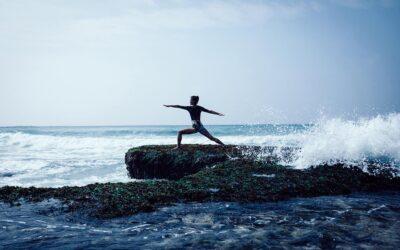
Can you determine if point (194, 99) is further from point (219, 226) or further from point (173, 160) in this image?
point (219, 226)

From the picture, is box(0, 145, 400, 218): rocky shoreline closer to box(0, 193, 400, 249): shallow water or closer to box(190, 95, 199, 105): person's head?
box(0, 193, 400, 249): shallow water

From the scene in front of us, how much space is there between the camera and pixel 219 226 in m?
6.08

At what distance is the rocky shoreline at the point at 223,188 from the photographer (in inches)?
300

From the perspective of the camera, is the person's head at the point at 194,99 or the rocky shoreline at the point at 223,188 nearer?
the rocky shoreline at the point at 223,188

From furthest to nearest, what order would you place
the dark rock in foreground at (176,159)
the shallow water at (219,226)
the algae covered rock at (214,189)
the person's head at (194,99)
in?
the person's head at (194,99) < the dark rock in foreground at (176,159) < the algae covered rock at (214,189) < the shallow water at (219,226)

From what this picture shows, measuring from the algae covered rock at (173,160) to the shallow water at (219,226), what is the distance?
543 centimetres

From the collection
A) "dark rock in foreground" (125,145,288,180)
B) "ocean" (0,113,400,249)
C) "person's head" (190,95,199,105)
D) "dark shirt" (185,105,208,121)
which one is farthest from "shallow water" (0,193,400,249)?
"person's head" (190,95,199,105)

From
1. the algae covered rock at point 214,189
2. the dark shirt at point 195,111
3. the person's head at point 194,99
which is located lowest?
the algae covered rock at point 214,189

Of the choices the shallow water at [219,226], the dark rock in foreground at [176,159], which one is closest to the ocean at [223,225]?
the shallow water at [219,226]

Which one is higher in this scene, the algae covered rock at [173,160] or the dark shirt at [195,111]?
the dark shirt at [195,111]

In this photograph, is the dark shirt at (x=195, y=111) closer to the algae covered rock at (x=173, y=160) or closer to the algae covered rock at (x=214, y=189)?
the algae covered rock at (x=173, y=160)

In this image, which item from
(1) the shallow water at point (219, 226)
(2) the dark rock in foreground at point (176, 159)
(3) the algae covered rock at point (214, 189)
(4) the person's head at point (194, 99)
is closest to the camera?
(1) the shallow water at point (219, 226)

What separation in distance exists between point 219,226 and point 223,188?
2.60m

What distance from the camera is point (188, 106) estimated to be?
14.0m
